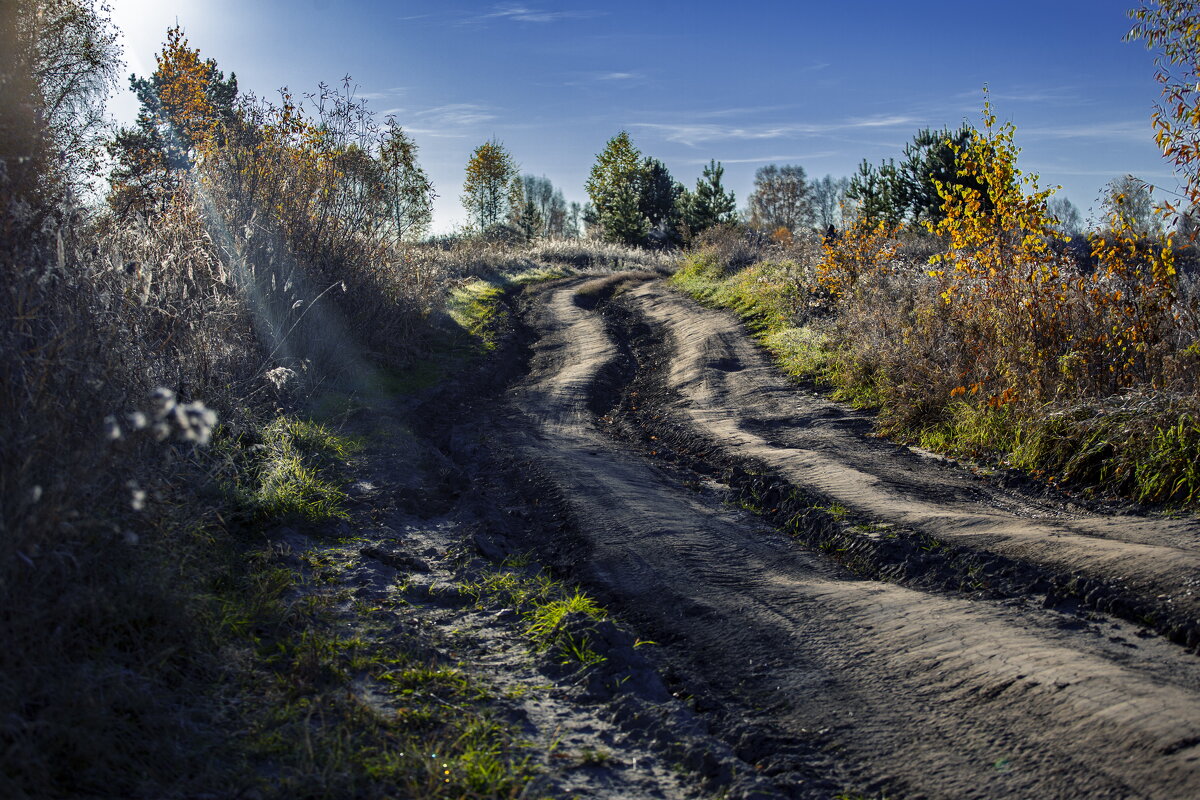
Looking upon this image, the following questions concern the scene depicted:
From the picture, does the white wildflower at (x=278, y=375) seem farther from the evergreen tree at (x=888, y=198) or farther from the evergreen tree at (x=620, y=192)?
the evergreen tree at (x=620, y=192)

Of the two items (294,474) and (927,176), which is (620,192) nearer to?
(927,176)

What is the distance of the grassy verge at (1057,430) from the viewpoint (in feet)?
18.6

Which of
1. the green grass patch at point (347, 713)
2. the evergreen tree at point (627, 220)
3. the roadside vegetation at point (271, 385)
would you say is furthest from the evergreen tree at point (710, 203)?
the green grass patch at point (347, 713)

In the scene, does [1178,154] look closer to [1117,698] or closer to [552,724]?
[1117,698]

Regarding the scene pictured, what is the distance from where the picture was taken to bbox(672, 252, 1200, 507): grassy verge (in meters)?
5.68

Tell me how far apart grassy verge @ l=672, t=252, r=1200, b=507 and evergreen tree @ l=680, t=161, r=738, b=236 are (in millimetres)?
29887

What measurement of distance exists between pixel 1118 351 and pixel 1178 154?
6.15 ft

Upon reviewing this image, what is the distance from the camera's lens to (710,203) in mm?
40281

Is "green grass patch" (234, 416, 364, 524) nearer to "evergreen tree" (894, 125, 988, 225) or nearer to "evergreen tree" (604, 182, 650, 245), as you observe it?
"evergreen tree" (894, 125, 988, 225)

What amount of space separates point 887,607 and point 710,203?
38.1m

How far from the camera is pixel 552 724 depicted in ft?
11.0

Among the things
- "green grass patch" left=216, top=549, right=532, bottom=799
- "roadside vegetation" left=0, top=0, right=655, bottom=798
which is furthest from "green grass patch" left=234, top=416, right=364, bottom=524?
"green grass patch" left=216, top=549, right=532, bottom=799

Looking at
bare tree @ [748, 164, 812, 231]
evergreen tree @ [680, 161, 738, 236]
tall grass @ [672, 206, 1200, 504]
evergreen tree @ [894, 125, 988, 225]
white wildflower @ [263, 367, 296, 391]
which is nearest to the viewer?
tall grass @ [672, 206, 1200, 504]

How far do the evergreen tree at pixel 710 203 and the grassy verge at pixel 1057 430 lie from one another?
2989cm
